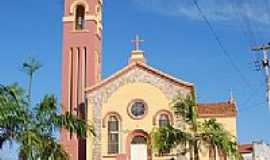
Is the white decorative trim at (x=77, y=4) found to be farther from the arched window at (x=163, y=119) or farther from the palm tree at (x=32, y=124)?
the palm tree at (x=32, y=124)

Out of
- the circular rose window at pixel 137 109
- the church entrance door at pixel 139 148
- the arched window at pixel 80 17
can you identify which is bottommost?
the church entrance door at pixel 139 148

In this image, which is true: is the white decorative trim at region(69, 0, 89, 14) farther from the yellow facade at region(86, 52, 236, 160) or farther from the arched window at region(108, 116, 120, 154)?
the arched window at region(108, 116, 120, 154)

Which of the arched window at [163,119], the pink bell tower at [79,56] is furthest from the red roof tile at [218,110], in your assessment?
the pink bell tower at [79,56]

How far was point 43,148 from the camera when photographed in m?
29.7

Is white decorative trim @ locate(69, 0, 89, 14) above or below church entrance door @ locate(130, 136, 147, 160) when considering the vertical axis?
above

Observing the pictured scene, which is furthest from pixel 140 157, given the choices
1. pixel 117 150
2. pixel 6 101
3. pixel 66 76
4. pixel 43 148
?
pixel 6 101

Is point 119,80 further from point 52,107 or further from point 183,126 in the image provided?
point 52,107

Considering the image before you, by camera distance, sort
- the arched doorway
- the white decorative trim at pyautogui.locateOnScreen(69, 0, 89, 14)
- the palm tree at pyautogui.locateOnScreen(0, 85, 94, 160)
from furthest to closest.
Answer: the white decorative trim at pyautogui.locateOnScreen(69, 0, 89, 14) → the arched doorway → the palm tree at pyautogui.locateOnScreen(0, 85, 94, 160)

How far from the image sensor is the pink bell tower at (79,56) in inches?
1970

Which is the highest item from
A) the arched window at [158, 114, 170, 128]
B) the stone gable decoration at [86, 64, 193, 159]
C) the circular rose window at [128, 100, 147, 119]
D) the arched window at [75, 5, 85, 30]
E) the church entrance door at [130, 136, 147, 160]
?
the arched window at [75, 5, 85, 30]

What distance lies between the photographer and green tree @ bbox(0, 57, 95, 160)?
27.1 m

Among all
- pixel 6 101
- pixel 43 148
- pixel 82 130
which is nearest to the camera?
pixel 6 101

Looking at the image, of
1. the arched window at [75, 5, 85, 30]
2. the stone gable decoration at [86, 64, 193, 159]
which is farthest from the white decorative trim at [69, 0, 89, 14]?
the stone gable decoration at [86, 64, 193, 159]

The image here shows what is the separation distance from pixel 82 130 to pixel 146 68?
15.4 meters
